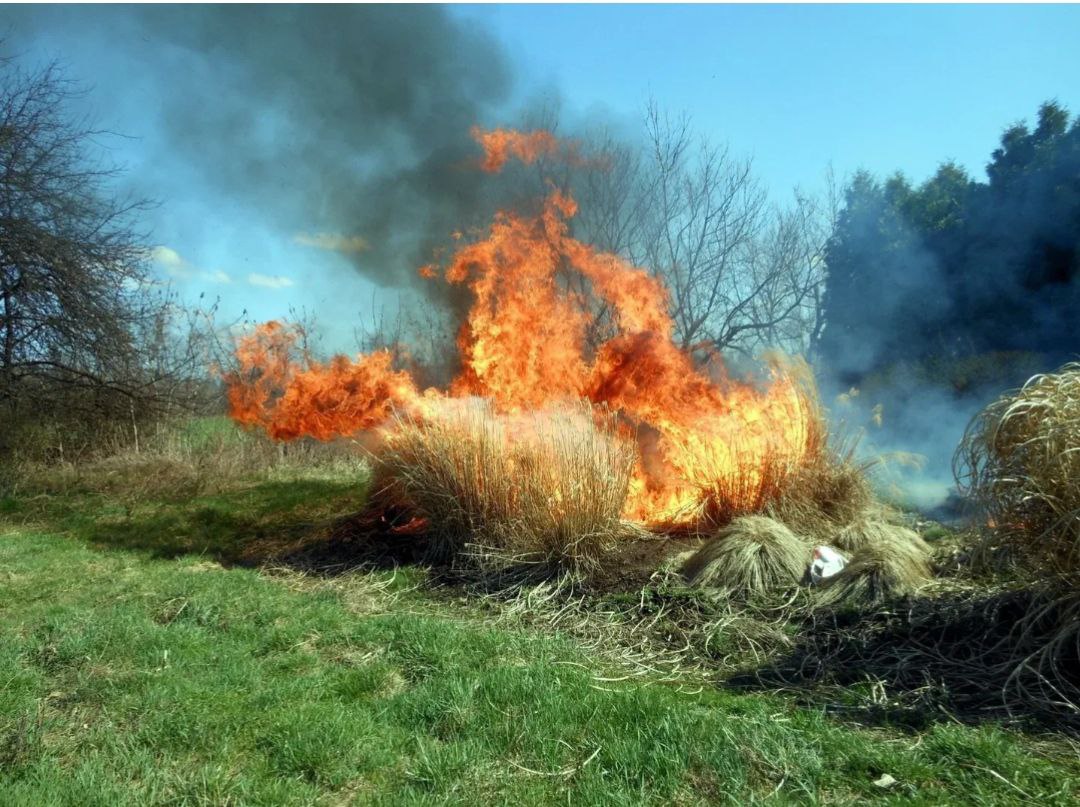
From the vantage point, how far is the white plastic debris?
5.36 meters

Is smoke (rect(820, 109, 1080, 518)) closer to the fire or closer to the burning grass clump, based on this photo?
the fire

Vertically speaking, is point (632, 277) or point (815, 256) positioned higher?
point (815, 256)

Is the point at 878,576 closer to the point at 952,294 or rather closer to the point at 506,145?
the point at 506,145

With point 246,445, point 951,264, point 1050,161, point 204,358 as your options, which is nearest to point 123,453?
point 246,445

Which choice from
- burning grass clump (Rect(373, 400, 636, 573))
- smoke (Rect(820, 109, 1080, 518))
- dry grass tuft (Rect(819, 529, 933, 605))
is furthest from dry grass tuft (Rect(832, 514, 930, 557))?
smoke (Rect(820, 109, 1080, 518))

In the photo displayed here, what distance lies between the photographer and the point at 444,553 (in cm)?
682

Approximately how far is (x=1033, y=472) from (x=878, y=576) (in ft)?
4.39

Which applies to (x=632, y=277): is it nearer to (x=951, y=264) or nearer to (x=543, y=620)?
(x=543, y=620)

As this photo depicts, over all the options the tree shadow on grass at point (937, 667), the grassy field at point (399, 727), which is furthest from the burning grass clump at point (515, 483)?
the tree shadow on grass at point (937, 667)

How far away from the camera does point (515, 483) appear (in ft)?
21.0

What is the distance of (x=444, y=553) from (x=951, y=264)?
40.5 feet

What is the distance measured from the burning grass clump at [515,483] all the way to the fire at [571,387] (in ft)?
0.99

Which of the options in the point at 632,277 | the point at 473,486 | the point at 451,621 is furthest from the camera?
the point at 632,277

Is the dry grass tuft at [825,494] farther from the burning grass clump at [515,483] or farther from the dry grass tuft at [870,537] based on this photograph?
the burning grass clump at [515,483]
